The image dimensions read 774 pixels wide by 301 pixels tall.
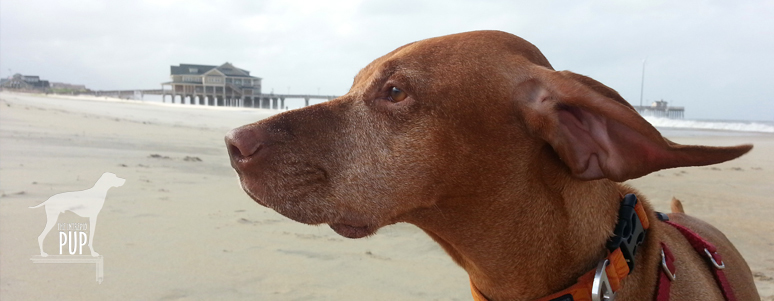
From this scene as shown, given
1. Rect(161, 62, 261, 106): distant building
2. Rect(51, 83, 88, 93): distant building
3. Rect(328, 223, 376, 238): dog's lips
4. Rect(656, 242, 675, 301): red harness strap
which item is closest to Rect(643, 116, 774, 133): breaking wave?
Rect(656, 242, 675, 301): red harness strap

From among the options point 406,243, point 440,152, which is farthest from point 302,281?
point 440,152

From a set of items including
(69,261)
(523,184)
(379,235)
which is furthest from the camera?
(379,235)

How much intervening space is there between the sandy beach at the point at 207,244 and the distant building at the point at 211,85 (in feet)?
217

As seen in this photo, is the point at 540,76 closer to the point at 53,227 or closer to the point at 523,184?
the point at 523,184

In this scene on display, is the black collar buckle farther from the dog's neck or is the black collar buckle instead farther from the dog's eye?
the dog's eye

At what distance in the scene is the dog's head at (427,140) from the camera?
6.14ft

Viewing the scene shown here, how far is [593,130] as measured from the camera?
5.96 ft

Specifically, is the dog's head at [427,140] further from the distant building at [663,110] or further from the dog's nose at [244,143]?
the distant building at [663,110]

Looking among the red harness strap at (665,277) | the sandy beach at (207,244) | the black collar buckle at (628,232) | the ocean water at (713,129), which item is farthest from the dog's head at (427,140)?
the ocean water at (713,129)

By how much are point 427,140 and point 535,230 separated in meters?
0.54

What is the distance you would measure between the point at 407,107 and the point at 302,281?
2046 mm

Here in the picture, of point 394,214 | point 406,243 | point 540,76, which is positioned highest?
point 540,76

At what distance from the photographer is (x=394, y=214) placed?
2064mm

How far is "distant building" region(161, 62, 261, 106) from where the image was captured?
2781 inches
